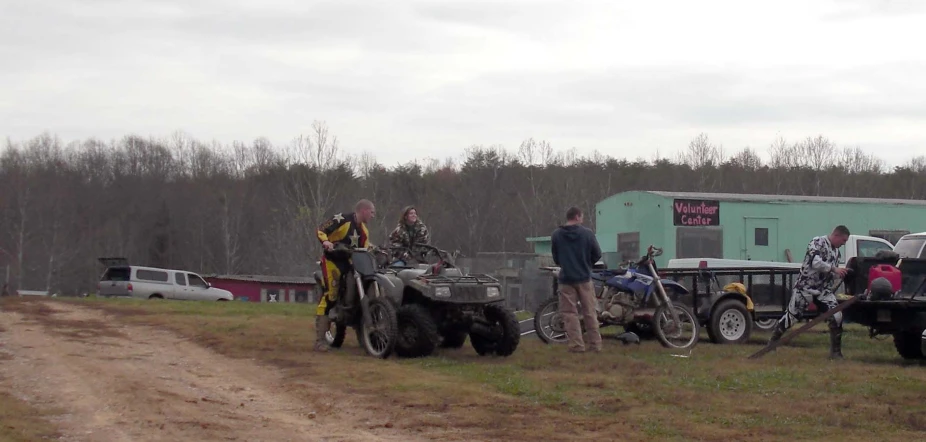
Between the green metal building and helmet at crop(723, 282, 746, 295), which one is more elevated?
the green metal building

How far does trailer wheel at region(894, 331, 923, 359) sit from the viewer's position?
12.1 metres

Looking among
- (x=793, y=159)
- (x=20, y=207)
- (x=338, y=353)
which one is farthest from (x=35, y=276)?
(x=338, y=353)

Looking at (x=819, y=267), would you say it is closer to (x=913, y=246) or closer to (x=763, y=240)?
(x=913, y=246)

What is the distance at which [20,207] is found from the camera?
63.6m

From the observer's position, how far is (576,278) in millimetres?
12156

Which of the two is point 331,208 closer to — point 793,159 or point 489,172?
point 489,172

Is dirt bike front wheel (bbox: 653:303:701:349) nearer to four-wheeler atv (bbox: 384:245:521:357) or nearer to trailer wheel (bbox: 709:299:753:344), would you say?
trailer wheel (bbox: 709:299:753:344)

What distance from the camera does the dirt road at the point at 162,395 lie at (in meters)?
7.01

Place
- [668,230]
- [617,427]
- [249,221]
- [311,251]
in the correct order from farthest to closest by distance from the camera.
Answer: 1. [249,221]
2. [311,251]
3. [668,230]
4. [617,427]

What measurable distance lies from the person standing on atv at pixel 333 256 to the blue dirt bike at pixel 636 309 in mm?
2643

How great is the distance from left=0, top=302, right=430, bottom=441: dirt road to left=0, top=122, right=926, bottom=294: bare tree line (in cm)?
4366

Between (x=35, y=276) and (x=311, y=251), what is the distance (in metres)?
19.1

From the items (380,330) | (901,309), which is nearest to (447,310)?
(380,330)

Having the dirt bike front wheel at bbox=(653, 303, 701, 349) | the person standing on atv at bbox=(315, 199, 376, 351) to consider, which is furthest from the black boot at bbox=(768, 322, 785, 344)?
the person standing on atv at bbox=(315, 199, 376, 351)
